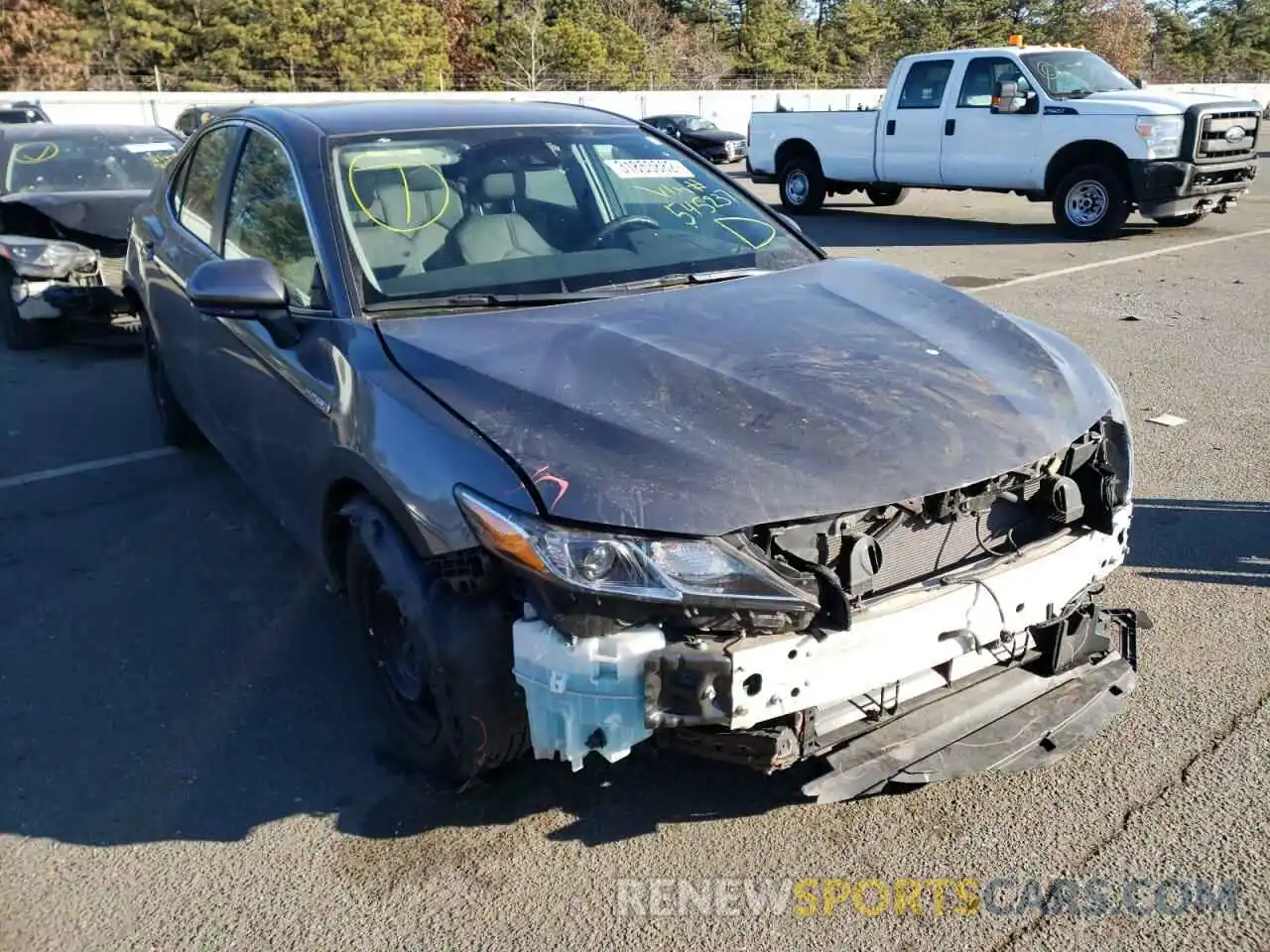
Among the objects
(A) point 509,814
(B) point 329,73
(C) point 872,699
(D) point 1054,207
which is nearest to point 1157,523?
(C) point 872,699

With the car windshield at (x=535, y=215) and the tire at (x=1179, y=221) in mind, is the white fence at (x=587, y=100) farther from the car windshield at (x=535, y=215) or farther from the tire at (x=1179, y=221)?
the car windshield at (x=535, y=215)

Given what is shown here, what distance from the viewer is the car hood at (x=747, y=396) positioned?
8.12 ft

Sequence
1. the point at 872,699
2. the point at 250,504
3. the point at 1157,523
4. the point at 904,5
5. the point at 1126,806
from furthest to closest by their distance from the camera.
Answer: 1. the point at 904,5
2. the point at 250,504
3. the point at 1157,523
4. the point at 1126,806
5. the point at 872,699

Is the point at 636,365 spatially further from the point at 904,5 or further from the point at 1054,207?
the point at 904,5

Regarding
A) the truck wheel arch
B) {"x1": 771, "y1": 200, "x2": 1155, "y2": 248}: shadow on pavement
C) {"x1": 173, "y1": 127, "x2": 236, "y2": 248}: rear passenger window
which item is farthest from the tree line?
{"x1": 173, "y1": 127, "x2": 236, "y2": 248}: rear passenger window

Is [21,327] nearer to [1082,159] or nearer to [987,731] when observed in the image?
[987,731]

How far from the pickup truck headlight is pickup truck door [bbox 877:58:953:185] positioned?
270 centimetres

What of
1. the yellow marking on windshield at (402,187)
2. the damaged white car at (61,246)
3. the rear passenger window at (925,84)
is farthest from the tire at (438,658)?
the rear passenger window at (925,84)

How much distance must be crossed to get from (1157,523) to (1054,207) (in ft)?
31.4

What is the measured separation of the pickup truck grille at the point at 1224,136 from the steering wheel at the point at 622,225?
10404 mm

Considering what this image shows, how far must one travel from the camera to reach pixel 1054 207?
13141mm

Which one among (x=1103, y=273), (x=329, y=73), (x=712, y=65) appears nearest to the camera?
(x=1103, y=273)

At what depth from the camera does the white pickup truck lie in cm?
1201

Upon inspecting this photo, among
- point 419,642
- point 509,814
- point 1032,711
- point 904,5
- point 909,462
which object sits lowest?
point 509,814
